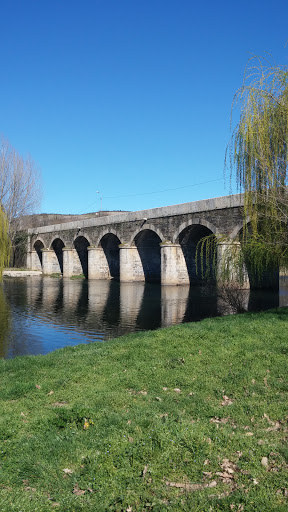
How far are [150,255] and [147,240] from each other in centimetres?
124

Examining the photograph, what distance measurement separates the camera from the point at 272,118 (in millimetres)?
10258

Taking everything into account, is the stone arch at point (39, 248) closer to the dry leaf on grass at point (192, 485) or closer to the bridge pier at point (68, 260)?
the bridge pier at point (68, 260)

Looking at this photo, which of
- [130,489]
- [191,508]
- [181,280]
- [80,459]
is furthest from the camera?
[181,280]

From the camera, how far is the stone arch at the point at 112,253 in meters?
38.5

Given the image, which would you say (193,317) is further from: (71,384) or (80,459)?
(80,459)

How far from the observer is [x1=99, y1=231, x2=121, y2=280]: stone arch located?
38.5 metres

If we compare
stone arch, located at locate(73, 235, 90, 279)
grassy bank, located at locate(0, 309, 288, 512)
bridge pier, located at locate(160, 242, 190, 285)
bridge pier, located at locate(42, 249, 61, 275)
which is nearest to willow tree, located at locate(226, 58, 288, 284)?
grassy bank, located at locate(0, 309, 288, 512)

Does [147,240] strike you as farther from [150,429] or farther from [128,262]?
[150,429]

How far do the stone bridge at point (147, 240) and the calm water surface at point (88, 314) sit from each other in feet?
10.5

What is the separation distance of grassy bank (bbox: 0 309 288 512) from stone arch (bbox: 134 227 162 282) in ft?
84.8

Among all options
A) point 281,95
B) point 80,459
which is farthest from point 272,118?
point 80,459

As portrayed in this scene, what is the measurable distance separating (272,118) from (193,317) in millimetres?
7588

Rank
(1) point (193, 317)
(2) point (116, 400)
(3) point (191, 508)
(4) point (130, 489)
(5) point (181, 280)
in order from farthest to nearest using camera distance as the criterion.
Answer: (5) point (181, 280)
(1) point (193, 317)
(2) point (116, 400)
(4) point (130, 489)
(3) point (191, 508)

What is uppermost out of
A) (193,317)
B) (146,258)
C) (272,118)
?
(272,118)
